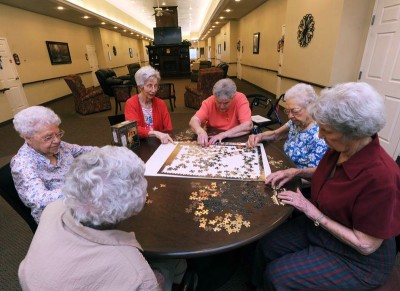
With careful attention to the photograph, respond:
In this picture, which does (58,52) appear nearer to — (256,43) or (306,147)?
(256,43)

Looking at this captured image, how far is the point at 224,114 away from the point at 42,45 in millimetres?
8773

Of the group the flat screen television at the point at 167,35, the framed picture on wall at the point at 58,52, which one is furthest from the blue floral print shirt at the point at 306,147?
the flat screen television at the point at 167,35

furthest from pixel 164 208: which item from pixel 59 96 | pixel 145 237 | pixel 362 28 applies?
pixel 59 96

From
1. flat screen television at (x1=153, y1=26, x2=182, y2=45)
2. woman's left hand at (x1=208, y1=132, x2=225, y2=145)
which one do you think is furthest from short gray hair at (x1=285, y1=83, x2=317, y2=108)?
flat screen television at (x1=153, y1=26, x2=182, y2=45)

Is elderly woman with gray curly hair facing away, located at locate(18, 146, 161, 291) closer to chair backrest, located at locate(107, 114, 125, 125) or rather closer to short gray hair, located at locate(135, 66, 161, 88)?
short gray hair, located at locate(135, 66, 161, 88)

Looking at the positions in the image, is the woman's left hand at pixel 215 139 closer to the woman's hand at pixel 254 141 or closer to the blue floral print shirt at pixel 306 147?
the woman's hand at pixel 254 141

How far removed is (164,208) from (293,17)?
597cm

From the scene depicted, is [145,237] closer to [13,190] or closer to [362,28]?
[13,190]

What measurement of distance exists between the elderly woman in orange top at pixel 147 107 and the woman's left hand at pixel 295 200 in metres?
1.23

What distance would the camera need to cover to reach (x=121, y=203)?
743 mm

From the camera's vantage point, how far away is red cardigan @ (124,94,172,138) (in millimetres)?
2279

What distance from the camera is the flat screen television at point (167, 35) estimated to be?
41.0 feet

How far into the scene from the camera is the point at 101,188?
72 cm

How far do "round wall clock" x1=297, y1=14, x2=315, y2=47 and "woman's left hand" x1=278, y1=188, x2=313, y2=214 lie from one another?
4.63 m
